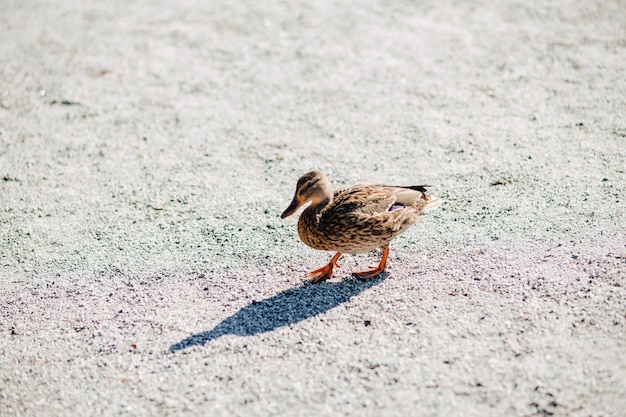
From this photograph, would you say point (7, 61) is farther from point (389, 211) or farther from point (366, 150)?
point (389, 211)

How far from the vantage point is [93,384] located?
13.5 feet

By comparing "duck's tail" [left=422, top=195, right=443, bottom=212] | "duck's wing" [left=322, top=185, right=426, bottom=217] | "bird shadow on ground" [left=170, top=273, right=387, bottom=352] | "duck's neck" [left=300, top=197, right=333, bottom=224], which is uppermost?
"duck's wing" [left=322, top=185, right=426, bottom=217]

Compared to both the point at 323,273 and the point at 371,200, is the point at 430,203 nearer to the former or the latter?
the point at 371,200

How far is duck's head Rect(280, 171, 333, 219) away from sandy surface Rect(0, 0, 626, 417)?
611 mm

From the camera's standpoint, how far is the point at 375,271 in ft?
16.5

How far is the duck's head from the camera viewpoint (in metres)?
4.89

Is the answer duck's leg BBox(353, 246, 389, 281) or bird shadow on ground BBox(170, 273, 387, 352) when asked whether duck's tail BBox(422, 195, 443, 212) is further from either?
bird shadow on ground BBox(170, 273, 387, 352)

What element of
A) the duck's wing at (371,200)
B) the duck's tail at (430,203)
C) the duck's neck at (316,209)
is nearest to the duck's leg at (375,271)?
the duck's wing at (371,200)

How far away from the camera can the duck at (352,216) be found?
4.79 m

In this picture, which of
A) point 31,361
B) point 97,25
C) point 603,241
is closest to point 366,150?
point 603,241

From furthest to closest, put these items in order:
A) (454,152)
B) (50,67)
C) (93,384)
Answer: (50,67) < (454,152) < (93,384)

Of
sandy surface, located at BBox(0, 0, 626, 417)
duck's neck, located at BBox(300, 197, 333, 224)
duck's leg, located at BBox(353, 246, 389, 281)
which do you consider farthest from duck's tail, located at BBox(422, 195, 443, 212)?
duck's neck, located at BBox(300, 197, 333, 224)

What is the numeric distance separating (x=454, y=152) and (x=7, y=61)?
21.1ft

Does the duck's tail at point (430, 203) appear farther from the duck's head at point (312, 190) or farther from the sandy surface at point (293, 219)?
the duck's head at point (312, 190)
